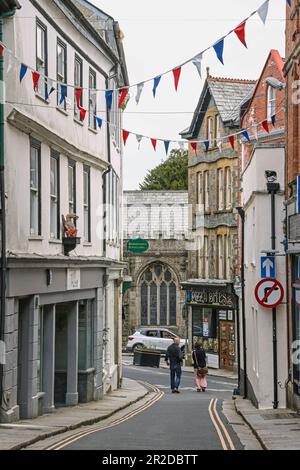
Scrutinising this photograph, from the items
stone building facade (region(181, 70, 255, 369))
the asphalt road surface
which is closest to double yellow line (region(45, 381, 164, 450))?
the asphalt road surface

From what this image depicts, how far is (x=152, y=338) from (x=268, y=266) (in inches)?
1245

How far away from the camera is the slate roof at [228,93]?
47.8 meters

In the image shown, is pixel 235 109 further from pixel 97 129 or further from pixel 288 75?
pixel 288 75

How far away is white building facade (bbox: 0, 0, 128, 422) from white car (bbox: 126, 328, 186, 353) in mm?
21634

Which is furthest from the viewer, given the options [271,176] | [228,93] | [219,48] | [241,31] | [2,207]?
[228,93]

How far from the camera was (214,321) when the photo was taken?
162 feet

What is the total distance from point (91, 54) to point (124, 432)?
12.6 m

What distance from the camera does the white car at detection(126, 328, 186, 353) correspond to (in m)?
53.0

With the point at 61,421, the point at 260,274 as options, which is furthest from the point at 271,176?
the point at 61,421

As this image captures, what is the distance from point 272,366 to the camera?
73.5ft

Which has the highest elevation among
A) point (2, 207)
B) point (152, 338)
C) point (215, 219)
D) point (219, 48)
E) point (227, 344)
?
point (219, 48)

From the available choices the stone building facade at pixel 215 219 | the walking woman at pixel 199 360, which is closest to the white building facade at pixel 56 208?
the walking woman at pixel 199 360

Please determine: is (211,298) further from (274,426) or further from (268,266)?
(274,426)
